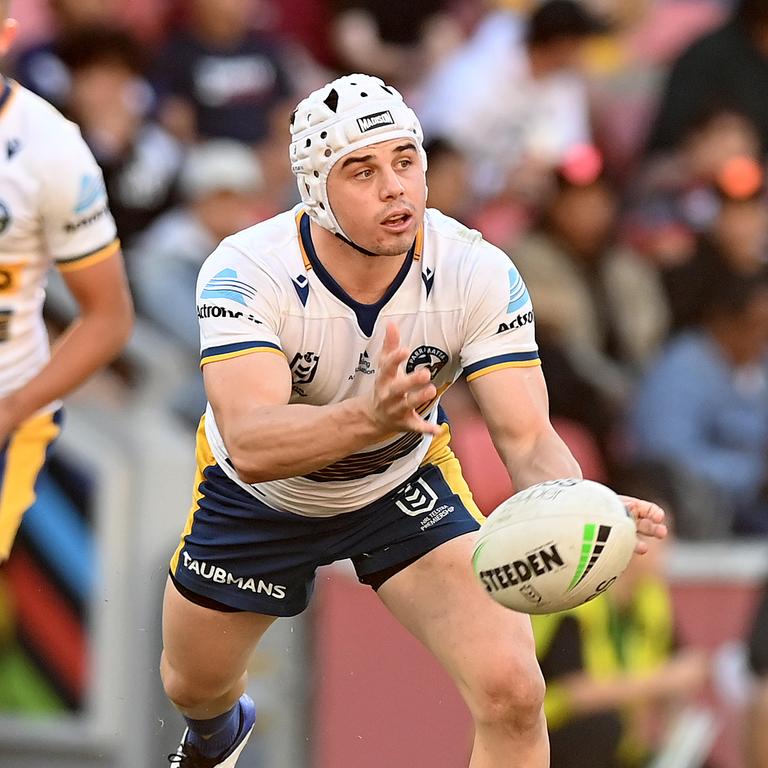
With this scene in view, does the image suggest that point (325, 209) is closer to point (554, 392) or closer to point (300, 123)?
point (300, 123)

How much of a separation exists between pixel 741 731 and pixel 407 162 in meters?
5.76

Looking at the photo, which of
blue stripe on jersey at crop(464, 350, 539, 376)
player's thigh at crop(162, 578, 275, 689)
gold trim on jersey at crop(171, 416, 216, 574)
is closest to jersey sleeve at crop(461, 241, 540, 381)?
blue stripe on jersey at crop(464, 350, 539, 376)

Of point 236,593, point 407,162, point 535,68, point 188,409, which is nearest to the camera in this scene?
point 407,162

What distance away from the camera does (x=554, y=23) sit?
37.1 feet

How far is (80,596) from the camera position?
9992 millimetres

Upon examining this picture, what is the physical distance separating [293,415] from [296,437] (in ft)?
0.24

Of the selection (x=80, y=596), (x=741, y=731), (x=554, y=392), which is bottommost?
(x=741, y=731)

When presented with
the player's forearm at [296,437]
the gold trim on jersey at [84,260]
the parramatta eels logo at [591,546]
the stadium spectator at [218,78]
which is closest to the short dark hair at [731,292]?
the stadium spectator at [218,78]

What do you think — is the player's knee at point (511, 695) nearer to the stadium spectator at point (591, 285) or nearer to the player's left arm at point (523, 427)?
the player's left arm at point (523, 427)

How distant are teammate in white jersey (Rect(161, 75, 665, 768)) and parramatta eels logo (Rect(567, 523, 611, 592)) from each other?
0.20m

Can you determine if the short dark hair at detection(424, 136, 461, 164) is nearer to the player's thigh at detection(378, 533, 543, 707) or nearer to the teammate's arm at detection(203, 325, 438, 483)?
the player's thigh at detection(378, 533, 543, 707)

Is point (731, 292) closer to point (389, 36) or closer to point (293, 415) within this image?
point (389, 36)

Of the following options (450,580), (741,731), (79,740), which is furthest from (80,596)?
(450,580)

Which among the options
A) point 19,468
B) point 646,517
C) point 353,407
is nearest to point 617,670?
point 19,468
